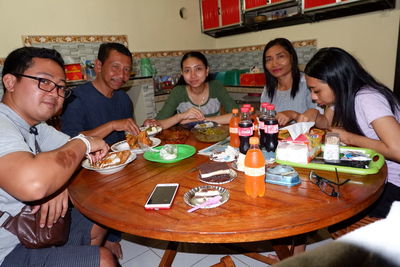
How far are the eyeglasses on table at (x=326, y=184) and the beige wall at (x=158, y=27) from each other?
3.21 m

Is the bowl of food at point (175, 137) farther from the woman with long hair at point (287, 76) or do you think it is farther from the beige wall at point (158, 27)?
the beige wall at point (158, 27)

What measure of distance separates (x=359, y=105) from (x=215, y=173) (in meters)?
0.93

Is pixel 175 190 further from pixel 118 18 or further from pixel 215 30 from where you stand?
pixel 215 30

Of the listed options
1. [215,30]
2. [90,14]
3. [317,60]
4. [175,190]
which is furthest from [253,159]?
[215,30]

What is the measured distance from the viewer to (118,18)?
4383 millimetres

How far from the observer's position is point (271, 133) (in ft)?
4.90

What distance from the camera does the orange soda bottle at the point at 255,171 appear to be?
3.41ft

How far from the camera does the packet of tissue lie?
1334 mm

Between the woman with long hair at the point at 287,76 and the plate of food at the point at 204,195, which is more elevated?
the woman with long hair at the point at 287,76

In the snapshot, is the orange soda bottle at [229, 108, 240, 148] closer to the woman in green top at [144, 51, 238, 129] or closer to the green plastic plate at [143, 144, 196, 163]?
the green plastic plate at [143, 144, 196, 163]

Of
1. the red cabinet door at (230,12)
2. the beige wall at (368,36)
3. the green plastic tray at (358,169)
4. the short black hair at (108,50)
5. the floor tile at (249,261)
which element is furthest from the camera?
the red cabinet door at (230,12)

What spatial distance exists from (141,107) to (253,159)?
3.77 metres

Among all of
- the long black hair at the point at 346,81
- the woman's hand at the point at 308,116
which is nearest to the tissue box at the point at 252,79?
the woman's hand at the point at 308,116

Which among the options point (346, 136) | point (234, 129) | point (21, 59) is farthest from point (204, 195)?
point (21, 59)
